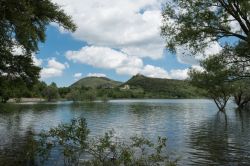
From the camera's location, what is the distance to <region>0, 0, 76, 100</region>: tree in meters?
14.3

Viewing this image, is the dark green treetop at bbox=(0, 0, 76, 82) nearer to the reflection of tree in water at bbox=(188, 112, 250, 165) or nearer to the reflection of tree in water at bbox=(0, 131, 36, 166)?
the reflection of tree in water at bbox=(0, 131, 36, 166)

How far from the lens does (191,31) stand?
18.2 metres

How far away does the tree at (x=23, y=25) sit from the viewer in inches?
563

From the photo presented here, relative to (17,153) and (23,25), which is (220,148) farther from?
(23,25)

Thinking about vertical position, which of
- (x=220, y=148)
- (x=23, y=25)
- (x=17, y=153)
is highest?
(x=23, y=25)

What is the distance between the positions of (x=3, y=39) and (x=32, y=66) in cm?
1191

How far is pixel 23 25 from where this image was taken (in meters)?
14.0

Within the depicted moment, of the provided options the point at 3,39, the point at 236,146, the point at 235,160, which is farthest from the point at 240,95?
the point at 3,39

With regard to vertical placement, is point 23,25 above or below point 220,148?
above

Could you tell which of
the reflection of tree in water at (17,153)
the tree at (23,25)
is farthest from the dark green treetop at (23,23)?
the reflection of tree in water at (17,153)

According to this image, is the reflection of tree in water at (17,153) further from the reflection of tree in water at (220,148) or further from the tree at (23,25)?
the reflection of tree in water at (220,148)

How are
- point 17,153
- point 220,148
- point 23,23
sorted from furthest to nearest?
point 220,148, point 17,153, point 23,23

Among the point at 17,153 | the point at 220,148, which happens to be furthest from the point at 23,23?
the point at 220,148

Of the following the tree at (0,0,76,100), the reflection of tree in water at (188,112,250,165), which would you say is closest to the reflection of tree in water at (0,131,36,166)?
the tree at (0,0,76,100)
